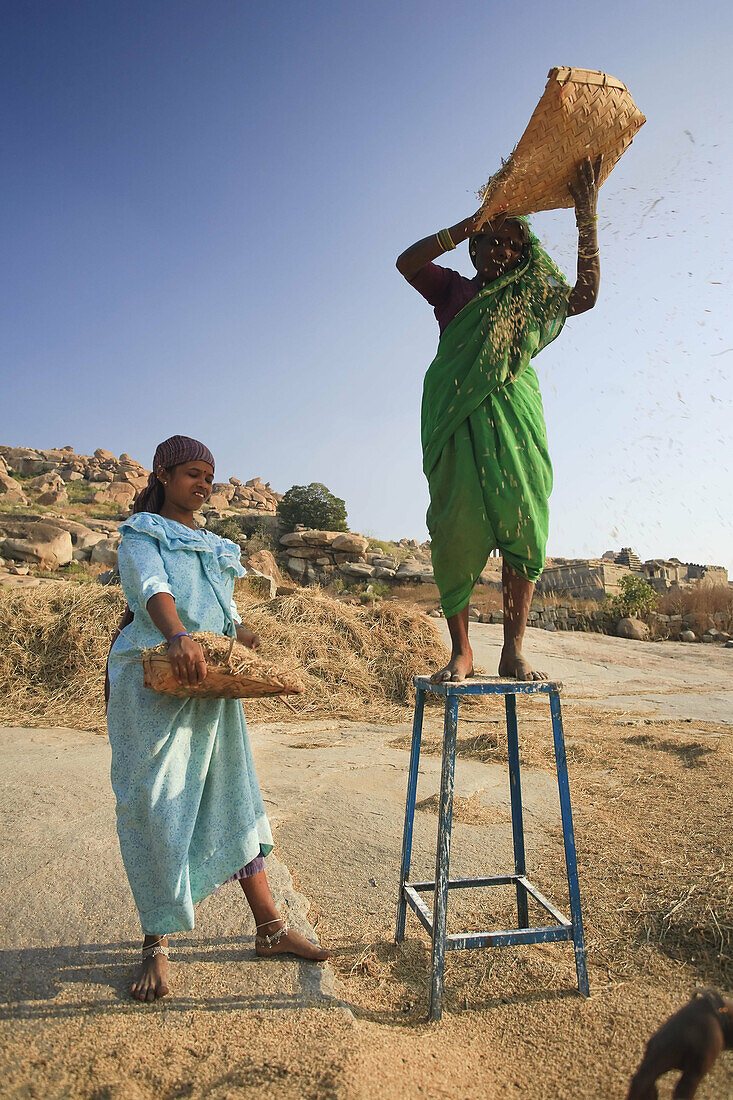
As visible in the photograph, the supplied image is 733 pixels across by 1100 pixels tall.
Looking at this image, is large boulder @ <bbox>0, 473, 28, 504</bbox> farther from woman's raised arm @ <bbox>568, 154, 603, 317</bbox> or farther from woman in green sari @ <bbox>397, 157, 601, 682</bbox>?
woman's raised arm @ <bbox>568, 154, 603, 317</bbox>

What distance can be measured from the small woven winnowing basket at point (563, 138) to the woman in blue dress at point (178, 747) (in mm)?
1393

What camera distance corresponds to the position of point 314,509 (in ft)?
89.6

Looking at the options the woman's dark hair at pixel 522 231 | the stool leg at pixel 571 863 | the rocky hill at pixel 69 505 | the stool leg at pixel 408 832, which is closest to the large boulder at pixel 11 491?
the rocky hill at pixel 69 505

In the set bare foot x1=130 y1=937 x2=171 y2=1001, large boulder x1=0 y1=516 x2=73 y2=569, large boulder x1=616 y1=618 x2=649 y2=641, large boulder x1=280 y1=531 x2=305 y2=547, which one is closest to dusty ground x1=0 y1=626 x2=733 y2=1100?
bare foot x1=130 y1=937 x2=171 y2=1001

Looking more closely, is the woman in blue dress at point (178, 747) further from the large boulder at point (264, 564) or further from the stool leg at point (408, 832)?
the large boulder at point (264, 564)

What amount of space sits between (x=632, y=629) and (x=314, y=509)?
15584 millimetres

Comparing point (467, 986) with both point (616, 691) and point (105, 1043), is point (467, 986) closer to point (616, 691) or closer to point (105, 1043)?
point (105, 1043)

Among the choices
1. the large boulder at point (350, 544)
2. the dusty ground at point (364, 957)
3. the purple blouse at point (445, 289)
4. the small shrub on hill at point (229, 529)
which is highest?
the small shrub on hill at point (229, 529)

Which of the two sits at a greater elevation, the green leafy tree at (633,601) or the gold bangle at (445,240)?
the gold bangle at (445,240)

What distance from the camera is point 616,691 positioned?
27.0ft

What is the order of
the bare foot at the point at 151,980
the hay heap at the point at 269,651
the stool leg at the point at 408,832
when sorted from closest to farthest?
the bare foot at the point at 151,980 → the stool leg at the point at 408,832 → the hay heap at the point at 269,651

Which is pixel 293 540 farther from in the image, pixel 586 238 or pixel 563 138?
pixel 563 138

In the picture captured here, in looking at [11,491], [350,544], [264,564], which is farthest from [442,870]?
[11,491]

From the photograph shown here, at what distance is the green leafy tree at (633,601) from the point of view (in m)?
15.1
